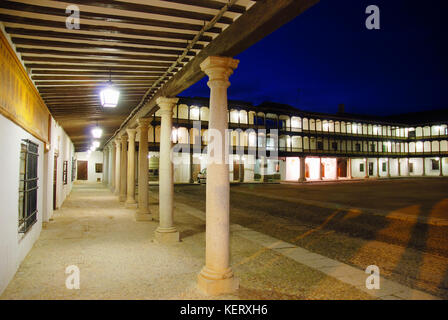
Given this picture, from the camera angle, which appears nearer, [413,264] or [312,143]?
[413,264]

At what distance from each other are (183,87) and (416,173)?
54610 millimetres

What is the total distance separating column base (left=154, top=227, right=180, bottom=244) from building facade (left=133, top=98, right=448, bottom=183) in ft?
83.5

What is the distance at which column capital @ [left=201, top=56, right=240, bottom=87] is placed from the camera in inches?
176

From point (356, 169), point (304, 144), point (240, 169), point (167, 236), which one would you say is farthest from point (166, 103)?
point (356, 169)

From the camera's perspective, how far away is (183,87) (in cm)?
630

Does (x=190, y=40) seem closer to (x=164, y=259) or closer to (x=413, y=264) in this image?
(x=164, y=259)

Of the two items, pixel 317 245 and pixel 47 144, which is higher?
pixel 47 144

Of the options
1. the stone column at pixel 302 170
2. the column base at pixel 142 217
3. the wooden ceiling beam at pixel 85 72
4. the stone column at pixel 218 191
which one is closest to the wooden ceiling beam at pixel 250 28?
the stone column at pixel 218 191

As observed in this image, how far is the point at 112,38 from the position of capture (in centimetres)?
477

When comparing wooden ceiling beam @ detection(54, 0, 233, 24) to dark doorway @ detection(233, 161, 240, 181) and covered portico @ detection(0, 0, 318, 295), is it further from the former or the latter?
dark doorway @ detection(233, 161, 240, 181)

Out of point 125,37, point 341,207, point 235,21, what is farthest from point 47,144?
point 341,207

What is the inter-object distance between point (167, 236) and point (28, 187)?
3.08 metres

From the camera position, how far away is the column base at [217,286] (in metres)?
4.35

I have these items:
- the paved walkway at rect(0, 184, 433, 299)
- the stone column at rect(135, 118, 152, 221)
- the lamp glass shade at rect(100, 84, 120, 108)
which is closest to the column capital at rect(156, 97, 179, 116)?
the lamp glass shade at rect(100, 84, 120, 108)
